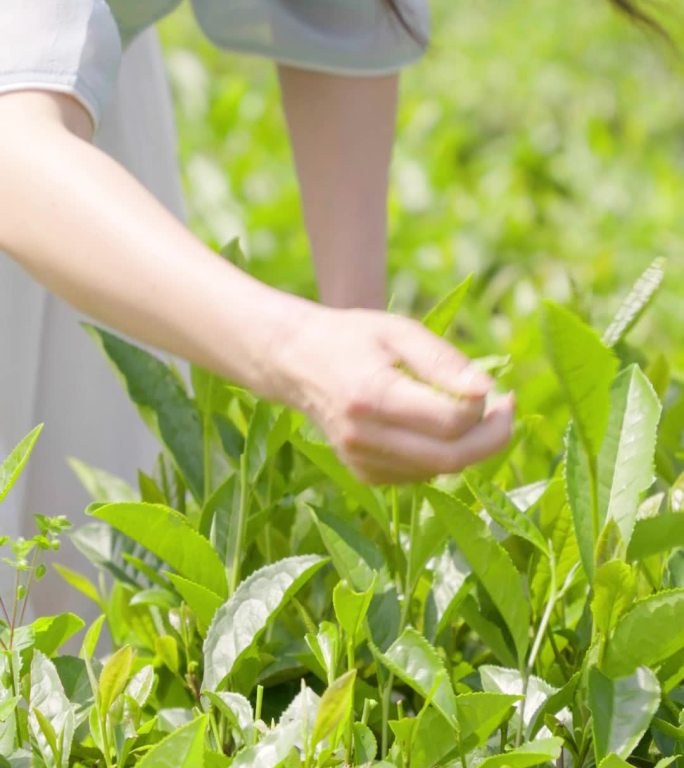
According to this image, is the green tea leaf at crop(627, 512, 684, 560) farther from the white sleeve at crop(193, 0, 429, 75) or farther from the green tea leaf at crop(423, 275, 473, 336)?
the white sleeve at crop(193, 0, 429, 75)

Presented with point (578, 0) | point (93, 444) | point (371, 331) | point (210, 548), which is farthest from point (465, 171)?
point (371, 331)

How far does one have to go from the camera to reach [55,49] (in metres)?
0.95

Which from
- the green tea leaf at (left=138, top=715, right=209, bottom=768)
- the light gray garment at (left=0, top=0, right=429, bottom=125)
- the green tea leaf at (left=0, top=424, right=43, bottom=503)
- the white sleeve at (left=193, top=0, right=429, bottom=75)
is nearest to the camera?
the green tea leaf at (left=138, top=715, right=209, bottom=768)

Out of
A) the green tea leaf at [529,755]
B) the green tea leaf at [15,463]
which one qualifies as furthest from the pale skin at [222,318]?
the green tea leaf at [529,755]

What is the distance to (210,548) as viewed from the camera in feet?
3.41

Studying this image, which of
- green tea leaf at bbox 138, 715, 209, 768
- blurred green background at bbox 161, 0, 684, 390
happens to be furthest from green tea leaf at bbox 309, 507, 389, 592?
blurred green background at bbox 161, 0, 684, 390

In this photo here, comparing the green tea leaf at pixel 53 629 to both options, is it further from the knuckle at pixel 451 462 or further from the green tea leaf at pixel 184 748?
the knuckle at pixel 451 462

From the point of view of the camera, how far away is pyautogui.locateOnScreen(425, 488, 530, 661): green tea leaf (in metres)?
0.97

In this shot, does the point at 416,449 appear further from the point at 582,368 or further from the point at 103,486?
the point at 103,486

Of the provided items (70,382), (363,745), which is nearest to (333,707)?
(363,745)

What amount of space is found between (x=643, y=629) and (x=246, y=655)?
28cm

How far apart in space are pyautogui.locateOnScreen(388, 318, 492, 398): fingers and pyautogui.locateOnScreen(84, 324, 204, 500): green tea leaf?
465mm

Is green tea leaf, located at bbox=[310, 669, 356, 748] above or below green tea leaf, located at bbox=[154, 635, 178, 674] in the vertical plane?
above

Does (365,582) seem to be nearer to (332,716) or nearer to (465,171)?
(332,716)
